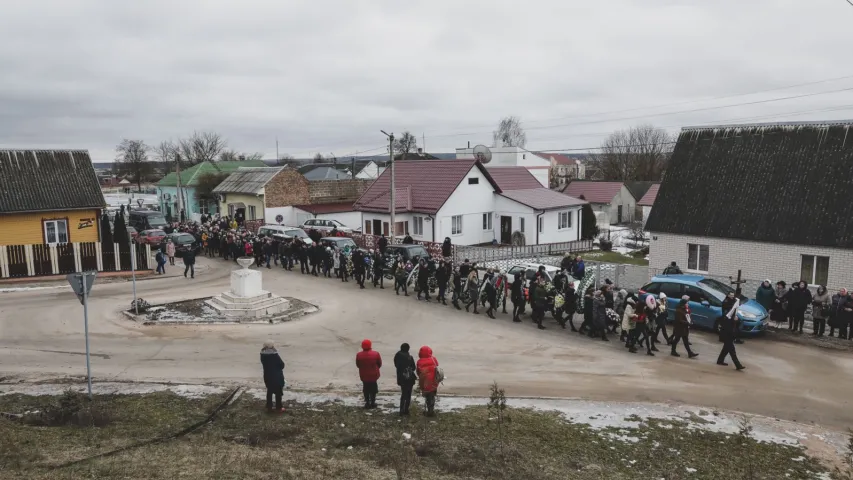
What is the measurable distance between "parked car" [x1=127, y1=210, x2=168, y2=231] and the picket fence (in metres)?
15.3

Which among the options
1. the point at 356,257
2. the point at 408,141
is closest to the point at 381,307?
the point at 356,257

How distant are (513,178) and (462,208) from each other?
27.1 feet

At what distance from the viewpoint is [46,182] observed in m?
29.6

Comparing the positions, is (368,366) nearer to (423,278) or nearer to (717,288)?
(423,278)

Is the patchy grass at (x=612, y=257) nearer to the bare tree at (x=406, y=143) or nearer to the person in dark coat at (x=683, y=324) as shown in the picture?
the person in dark coat at (x=683, y=324)

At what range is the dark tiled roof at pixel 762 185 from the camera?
20.8 m

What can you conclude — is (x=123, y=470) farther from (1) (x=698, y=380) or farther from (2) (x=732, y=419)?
(1) (x=698, y=380)

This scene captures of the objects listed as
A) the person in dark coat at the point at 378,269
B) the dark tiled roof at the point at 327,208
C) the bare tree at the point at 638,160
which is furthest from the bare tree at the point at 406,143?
the person in dark coat at the point at 378,269

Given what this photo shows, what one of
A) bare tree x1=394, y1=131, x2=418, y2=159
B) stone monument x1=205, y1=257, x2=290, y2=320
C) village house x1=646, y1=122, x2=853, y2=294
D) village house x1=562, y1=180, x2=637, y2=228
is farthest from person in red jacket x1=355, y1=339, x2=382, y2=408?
bare tree x1=394, y1=131, x2=418, y2=159

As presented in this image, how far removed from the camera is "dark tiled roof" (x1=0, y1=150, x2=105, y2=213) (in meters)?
28.5

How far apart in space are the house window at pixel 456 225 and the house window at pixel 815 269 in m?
19.3

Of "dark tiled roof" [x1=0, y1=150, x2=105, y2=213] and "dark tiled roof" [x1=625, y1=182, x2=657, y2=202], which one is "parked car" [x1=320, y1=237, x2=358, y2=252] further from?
"dark tiled roof" [x1=625, y1=182, x2=657, y2=202]

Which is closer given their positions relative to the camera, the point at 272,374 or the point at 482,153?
the point at 272,374

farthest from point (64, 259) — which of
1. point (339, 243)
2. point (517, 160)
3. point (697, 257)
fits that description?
point (517, 160)
